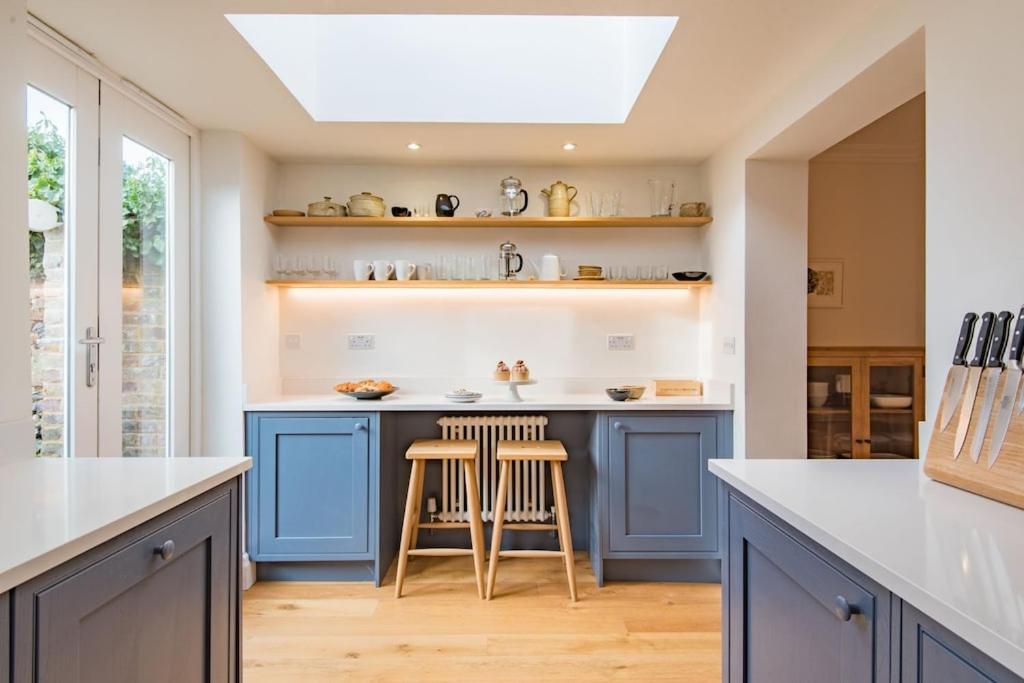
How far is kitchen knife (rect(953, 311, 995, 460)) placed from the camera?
4.11ft

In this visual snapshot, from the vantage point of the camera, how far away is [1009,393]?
46.6 inches

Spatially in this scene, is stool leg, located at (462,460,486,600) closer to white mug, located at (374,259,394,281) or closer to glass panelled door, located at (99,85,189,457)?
white mug, located at (374,259,394,281)

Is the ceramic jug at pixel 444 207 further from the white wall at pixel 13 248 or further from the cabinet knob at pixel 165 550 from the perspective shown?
the cabinet knob at pixel 165 550

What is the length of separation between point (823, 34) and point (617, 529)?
2234 mm

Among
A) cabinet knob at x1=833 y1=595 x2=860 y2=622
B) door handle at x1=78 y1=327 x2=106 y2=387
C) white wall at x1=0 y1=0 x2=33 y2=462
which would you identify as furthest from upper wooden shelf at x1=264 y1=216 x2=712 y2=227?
cabinet knob at x1=833 y1=595 x2=860 y2=622

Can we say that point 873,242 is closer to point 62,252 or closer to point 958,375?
point 958,375

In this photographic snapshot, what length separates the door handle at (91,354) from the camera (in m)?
2.13

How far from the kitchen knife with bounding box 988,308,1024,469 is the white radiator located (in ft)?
6.84

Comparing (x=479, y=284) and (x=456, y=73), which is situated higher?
(x=456, y=73)

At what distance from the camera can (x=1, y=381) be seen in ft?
4.85

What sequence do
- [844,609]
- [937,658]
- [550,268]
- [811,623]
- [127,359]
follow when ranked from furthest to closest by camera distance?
[550,268], [127,359], [811,623], [844,609], [937,658]

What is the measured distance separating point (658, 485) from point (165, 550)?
2.25m

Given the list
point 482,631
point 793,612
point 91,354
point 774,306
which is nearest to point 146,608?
point 793,612

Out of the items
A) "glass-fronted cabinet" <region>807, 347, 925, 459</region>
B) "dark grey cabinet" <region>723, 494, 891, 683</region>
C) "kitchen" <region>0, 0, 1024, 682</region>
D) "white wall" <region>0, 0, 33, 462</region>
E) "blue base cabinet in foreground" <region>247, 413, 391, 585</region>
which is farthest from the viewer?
"glass-fronted cabinet" <region>807, 347, 925, 459</region>
